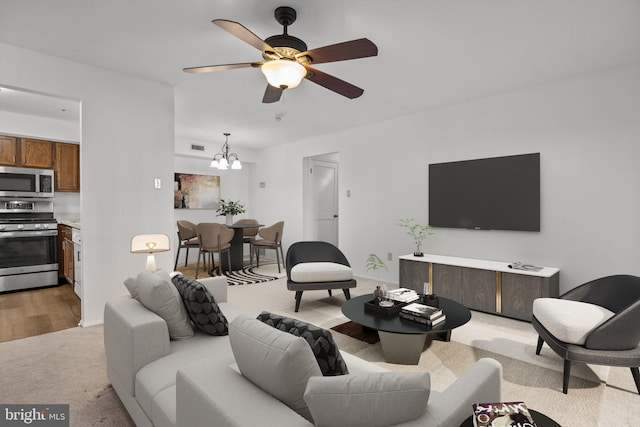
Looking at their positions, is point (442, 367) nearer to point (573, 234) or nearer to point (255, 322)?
point (255, 322)

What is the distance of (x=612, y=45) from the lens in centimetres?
288

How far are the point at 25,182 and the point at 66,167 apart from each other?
606 millimetres

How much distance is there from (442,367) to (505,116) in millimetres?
3103

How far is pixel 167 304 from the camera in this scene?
6.34 ft

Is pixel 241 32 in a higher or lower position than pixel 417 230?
higher

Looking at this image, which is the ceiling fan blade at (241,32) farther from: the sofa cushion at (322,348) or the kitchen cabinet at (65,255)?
the kitchen cabinet at (65,255)

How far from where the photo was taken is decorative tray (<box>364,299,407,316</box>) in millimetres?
2705

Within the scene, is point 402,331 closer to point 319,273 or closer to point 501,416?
point 501,416

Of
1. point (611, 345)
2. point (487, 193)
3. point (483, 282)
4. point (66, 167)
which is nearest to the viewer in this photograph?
point (611, 345)

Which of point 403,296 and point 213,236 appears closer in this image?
point 403,296

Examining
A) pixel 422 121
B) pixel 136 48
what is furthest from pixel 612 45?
pixel 136 48

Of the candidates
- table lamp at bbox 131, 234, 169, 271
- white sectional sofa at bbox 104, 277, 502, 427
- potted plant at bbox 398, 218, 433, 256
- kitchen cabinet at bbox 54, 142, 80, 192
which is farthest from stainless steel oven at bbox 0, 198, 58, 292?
potted plant at bbox 398, 218, 433, 256

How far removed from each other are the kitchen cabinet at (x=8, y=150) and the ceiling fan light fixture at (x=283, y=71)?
4696mm

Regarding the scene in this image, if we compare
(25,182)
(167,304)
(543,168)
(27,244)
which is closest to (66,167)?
(25,182)
